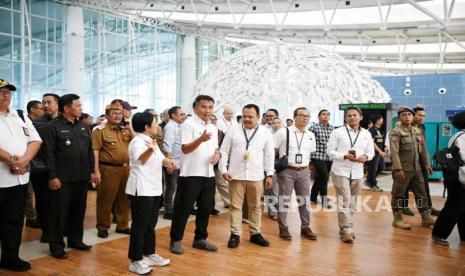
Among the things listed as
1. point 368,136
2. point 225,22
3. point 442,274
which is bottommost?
point 442,274

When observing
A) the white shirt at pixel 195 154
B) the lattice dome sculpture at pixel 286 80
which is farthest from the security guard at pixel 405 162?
the lattice dome sculpture at pixel 286 80

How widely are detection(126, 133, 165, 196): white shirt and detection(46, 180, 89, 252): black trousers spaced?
850 mm

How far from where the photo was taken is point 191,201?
4578mm

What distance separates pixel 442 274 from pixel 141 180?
9.74 ft

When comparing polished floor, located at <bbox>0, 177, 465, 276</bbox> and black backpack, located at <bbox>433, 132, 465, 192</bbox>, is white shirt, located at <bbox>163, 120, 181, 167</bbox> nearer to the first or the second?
polished floor, located at <bbox>0, 177, 465, 276</bbox>

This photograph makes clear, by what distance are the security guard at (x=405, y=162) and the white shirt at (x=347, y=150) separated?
2.39 feet

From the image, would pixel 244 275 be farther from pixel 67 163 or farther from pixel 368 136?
pixel 368 136

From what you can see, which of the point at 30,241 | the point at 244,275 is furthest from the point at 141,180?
the point at 30,241

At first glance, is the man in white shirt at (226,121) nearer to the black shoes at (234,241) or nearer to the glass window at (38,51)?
the black shoes at (234,241)

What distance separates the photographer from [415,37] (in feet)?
75.3

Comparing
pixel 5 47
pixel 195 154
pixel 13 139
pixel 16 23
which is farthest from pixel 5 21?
pixel 195 154

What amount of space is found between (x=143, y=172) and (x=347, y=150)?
2568mm

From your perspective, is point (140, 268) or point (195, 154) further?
point (195, 154)

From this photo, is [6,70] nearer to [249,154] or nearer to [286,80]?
[286,80]
